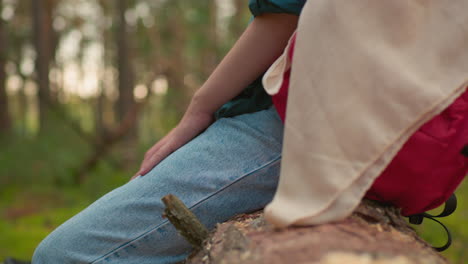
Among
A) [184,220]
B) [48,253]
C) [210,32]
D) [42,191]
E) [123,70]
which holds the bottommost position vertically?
[42,191]

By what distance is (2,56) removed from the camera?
237 inches

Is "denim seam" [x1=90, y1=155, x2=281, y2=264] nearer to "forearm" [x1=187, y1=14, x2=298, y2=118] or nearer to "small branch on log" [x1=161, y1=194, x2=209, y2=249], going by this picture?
"small branch on log" [x1=161, y1=194, x2=209, y2=249]

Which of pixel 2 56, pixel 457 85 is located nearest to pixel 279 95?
pixel 457 85

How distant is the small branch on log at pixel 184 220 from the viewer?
123 centimetres

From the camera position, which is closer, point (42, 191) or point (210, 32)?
point (42, 191)

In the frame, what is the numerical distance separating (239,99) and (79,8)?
19062 millimetres

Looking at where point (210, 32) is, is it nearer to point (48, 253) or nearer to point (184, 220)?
point (48, 253)

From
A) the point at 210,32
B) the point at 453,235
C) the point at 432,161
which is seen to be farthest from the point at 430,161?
the point at 210,32

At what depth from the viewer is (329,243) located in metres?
0.98

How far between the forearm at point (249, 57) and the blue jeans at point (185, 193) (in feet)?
0.37

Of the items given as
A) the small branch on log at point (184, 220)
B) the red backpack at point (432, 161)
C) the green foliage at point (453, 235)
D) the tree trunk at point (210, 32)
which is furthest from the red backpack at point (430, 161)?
the tree trunk at point (210, 32)

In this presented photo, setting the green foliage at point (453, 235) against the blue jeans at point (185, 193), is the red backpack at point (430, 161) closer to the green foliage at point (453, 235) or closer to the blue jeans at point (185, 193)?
the blue jeans at point (185, 193)

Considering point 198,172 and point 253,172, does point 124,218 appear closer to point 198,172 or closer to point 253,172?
point 198,172

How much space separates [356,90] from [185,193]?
1.92 feet
